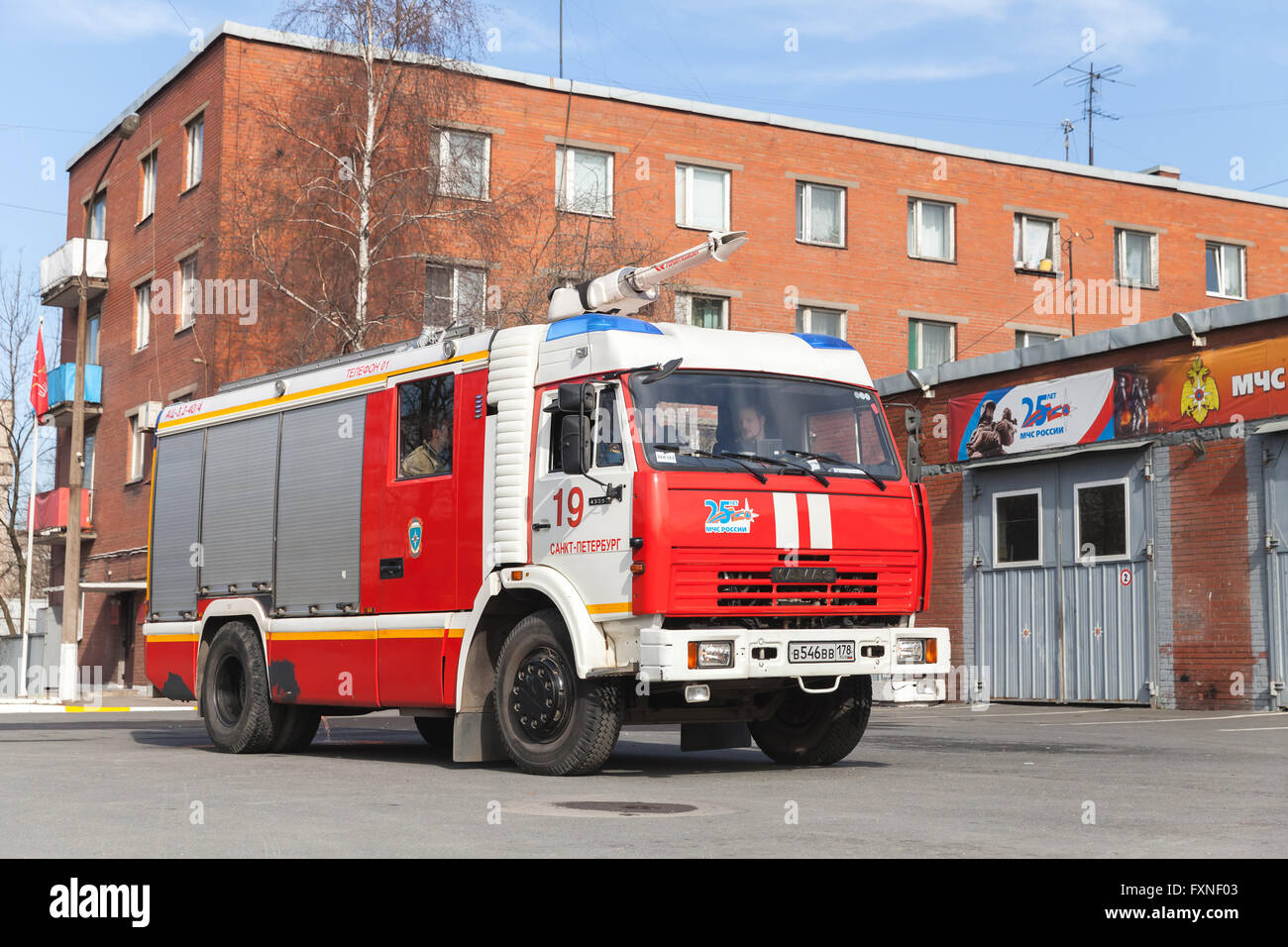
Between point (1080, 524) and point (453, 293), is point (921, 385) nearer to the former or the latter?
point (1080, 524)

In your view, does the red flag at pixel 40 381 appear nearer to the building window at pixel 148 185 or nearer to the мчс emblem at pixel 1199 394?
the building window at pixel 148 185

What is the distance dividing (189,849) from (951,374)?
1885 centimetres

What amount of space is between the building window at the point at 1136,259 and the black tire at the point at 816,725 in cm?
3272

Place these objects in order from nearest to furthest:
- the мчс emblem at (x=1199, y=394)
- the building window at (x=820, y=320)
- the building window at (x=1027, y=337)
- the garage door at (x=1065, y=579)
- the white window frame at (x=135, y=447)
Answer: the мчс emblem at (x=1199, y=394)
the garage door at (x=1065, y=579)
the white window frame at (x=135, y=447)
the building window at (x=820, y=320)
the building window at (x=1027, y=337)

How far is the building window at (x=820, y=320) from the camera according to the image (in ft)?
127

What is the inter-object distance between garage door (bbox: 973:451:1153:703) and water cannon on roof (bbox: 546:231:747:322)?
1069 centimetres

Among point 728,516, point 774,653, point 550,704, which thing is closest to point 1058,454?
point 774,653

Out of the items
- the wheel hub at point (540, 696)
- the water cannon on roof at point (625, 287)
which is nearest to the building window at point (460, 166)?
the water cannon on roof at point (625, 287)

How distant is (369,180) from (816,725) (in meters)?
19.5

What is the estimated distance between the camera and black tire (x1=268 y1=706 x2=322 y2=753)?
550 inches

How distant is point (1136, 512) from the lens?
2127 centimetres

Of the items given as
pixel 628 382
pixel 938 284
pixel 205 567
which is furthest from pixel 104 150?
pixel 628 382

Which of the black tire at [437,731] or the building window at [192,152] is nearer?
the black tire at [437,731]

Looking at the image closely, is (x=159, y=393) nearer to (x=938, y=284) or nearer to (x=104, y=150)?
(x=104, y=150)
